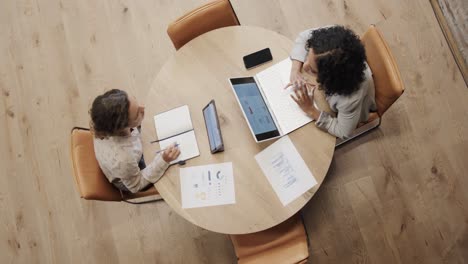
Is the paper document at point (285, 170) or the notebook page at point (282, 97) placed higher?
the notebook page at point (282, 97)

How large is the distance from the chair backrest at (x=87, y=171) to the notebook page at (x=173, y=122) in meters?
0.32

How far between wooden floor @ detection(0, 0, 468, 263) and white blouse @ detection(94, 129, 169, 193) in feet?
2.35

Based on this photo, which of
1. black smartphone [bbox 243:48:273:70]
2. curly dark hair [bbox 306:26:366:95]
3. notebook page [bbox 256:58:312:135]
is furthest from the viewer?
black smartphone [bbox 243:48:273:70]

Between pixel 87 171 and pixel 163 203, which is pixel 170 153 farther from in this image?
pixel 163 203

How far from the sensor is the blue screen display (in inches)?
63.9

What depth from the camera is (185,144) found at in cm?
169

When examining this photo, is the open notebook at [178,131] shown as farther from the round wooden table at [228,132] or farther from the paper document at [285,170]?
the paper document at [285,170]

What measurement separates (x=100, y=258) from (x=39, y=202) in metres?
0.58

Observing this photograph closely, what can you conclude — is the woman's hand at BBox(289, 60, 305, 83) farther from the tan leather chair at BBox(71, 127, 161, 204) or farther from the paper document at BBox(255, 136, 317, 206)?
the tan leather chair at BBox(71, 127, 161, 204)

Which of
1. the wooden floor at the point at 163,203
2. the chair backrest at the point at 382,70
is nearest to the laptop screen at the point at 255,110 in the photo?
the chair backrest at the point at 382,70

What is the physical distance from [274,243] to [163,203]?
2.92 ft

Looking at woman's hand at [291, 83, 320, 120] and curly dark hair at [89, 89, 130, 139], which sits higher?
curly dark hair at [89, 89, 130, 139]

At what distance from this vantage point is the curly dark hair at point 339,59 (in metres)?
1.43

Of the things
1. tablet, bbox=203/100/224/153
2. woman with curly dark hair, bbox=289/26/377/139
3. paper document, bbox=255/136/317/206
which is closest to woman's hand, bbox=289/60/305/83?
woman with curly dark hair, bbox=289/26/377/139
